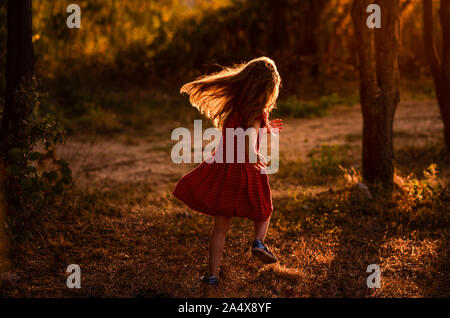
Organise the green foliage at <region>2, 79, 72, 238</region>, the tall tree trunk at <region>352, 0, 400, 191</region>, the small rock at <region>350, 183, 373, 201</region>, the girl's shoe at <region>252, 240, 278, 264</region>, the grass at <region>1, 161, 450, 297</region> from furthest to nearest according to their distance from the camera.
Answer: the tall tree trunk at <region>352, 0, 400, 191</region> < the small rock at <region>350, 183, 373, 201</region> < the green foliage at <region>2, 79, 72, 238</region> < the grass at <region>1, 161, 450, 297</region> < the girl's shoe at <region>252, 240, 278, 264</region>

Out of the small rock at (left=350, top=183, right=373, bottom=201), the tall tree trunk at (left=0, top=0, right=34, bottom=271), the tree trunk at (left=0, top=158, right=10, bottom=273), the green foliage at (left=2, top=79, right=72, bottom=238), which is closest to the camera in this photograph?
the tree trunk at (left=0, top=158, right=10, bottom=273)

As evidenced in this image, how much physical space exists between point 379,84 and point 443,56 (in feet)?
4.24

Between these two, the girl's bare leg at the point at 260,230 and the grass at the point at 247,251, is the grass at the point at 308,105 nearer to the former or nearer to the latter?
the grass at the point at 247,251

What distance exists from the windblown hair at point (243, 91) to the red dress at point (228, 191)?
224mm

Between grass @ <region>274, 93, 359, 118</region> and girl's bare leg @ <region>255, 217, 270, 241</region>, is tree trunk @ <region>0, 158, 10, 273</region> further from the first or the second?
grass @ <region>274, 93, 359, 118</region>

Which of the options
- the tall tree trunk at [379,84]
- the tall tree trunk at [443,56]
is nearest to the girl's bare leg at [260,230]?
the tall tree trunk at [379,84]

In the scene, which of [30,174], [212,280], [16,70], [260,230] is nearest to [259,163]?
[260,230]

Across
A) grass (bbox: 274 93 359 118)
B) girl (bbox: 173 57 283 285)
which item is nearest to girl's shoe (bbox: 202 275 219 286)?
girl (bbox: 173 57 283 285)

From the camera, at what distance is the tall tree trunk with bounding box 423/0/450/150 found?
18.9 feet

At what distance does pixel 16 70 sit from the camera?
13.2ft

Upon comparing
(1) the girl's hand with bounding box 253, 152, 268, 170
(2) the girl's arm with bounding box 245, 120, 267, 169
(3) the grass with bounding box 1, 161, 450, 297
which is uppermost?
(2) the girl's arm with bounding box 245, 120, 267, 169

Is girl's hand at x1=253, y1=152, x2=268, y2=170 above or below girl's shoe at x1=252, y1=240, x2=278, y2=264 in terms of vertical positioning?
above

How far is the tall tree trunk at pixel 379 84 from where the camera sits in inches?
194

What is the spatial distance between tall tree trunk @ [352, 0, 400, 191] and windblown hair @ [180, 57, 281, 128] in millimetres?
2044
